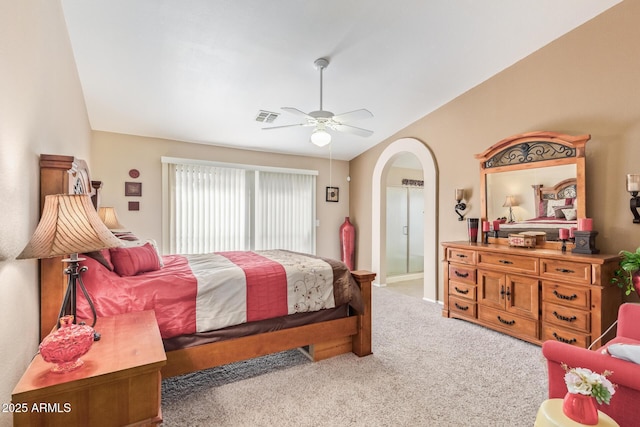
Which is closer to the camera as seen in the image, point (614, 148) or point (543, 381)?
point (543, 381)

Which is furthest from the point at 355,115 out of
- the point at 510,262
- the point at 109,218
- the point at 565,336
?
the point at 109,218

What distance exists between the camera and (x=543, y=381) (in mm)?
2270

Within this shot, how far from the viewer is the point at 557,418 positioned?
1198 mm

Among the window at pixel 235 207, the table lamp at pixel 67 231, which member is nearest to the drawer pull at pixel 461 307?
the window at pixel 235 207

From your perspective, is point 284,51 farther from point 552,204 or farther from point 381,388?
point 552,204

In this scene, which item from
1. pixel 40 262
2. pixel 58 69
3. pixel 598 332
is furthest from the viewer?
pixel 598 332

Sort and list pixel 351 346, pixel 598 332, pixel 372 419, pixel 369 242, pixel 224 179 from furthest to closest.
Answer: pixel 369 242
pixel 224 179
pixel 351 346
pixel 598 332
pixel 372 419

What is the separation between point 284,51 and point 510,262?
307cm

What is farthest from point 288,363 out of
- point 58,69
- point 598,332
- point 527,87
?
point 527,87

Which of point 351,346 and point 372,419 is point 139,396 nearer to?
point 372,419

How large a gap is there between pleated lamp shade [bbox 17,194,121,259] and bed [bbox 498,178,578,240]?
12.5 ft

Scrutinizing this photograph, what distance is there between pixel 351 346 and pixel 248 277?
1194 millimetres

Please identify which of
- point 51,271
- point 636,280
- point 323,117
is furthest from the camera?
point 323,117

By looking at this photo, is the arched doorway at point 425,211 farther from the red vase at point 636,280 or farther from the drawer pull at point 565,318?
the red vase at point 636,280
